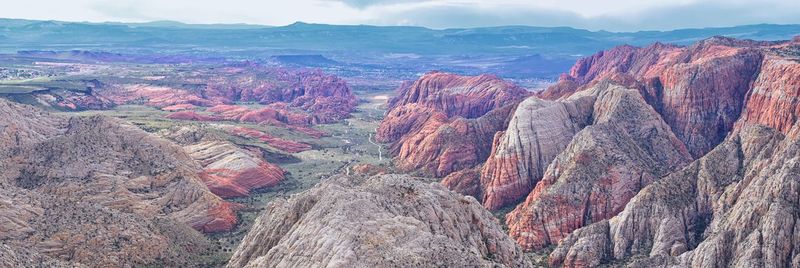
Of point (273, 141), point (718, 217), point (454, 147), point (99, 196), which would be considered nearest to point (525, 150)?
point (454, 147)

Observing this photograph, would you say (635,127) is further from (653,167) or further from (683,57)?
(683,57)

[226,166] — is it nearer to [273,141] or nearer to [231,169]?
[231,169]

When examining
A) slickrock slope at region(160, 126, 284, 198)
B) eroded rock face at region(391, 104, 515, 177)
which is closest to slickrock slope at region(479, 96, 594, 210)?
eroded rock face at region(391, 104, 515, 177)

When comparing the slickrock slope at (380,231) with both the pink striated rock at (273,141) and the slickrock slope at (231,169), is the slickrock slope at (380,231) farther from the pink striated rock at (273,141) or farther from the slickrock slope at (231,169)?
the pink striated rock at (273,141)

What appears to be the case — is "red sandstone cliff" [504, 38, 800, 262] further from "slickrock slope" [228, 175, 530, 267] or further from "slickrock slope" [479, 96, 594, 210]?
"slickrock slope" [228, 175, 530, 267]

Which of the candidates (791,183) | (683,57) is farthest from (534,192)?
(683,57)

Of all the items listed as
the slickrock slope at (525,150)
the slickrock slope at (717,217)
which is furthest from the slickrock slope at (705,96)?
the slickrock slope at (717,217)
